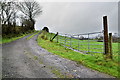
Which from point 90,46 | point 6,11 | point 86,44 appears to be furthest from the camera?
point 6,11

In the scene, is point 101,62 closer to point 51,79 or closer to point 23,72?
point 51,79

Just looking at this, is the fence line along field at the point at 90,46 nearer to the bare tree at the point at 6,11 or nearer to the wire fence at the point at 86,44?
the wire fence at the point at 86,44

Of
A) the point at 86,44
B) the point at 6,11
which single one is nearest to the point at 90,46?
the point at 86,44

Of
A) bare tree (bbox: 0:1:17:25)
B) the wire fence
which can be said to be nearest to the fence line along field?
the wire fence

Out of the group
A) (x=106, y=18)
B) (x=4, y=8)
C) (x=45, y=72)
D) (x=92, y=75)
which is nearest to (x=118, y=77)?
(x=92, y=75)

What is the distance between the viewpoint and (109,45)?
6.66 m

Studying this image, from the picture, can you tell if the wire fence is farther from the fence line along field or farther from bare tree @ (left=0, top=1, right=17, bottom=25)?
bare tree @ (left=0, top=1, right=17, bottom=25)

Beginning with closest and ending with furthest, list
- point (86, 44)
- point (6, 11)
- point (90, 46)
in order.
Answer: point (86, 44) → point (90, 46) → point (6, 11)

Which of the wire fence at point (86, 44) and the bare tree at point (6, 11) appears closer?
the wire fence at point (86, 44)

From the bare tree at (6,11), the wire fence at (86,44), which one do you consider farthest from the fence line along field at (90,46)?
the bare tree at (6,11)

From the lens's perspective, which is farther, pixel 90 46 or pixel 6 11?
pixel 6 11

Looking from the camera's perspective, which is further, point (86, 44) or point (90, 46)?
point (90, 46)

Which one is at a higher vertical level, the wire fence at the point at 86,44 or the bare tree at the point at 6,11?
the bare tree at the point at 6,11

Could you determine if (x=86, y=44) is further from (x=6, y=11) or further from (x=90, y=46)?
(x=6, y=11)
